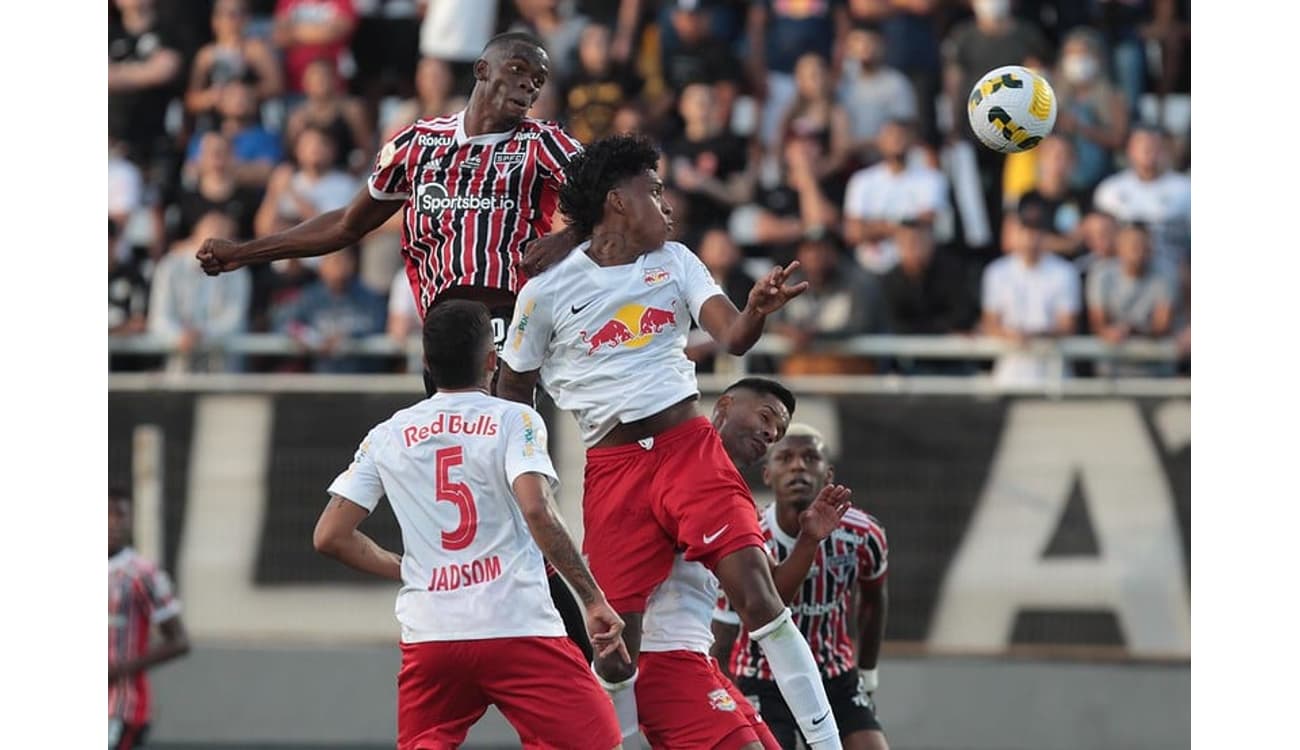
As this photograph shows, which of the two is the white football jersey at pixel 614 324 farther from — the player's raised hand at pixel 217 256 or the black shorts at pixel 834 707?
the black shorts at pixel 834 707

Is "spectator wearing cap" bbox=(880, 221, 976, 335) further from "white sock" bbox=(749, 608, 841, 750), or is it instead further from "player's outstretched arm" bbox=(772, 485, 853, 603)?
"white sock" bbox=(749, 608, 841, 750)

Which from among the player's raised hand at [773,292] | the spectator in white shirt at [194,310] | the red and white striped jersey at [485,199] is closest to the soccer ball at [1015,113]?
the red and white striped jersey at [485,199]

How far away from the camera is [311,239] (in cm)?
Answer: 998

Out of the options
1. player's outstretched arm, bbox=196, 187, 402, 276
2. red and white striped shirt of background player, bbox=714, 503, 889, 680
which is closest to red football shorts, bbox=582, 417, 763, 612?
player's outstretched arm, bbox=196, 187, 402, 276

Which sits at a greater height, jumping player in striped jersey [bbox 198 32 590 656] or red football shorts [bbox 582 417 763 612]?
jumping player in striped jersey [bbox 198 32 590 656]

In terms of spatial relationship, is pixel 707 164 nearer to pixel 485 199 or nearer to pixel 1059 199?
pixel 1059 199

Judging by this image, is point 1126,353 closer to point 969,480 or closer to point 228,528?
point 969,480

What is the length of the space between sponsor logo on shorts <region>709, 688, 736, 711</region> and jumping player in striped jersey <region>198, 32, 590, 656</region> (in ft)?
2.49

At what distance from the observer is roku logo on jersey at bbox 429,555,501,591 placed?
319 inches

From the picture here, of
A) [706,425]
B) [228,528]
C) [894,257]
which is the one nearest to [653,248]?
[706,425]

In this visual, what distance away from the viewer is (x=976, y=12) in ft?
57.0

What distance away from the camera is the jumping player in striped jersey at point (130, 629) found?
13812 mm

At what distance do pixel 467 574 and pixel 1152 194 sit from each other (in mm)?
9439

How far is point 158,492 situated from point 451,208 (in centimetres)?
767
